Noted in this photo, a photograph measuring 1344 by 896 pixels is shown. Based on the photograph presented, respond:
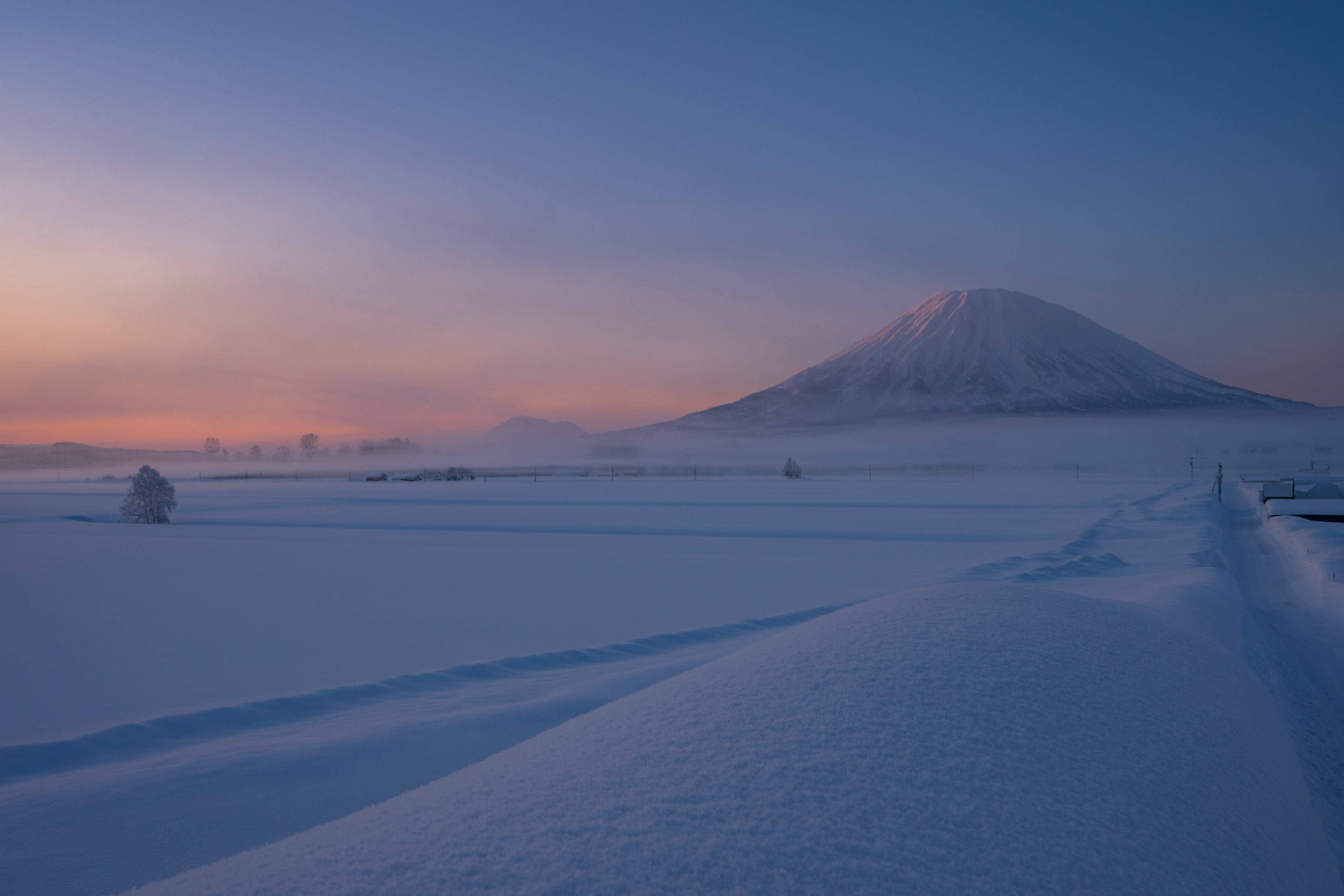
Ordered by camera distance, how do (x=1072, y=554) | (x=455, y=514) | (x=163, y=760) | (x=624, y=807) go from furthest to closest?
1. (x=455, y=514)
2. (x=1072, y=554)
3. (x=163, y=760)
4. (x=624, y=807)

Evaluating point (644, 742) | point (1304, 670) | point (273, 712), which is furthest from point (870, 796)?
point (1304, 670)

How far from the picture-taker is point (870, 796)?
1.94m

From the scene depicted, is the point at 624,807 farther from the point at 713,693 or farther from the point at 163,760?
the point at 163,760

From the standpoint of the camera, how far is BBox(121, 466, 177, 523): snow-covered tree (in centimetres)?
2703

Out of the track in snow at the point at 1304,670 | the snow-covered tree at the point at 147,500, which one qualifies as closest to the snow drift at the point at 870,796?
the track in snow at the point at 1304,670

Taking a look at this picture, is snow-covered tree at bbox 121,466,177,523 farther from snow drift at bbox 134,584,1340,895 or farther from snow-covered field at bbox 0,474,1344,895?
snow drift at bbox 134,584,1340,895

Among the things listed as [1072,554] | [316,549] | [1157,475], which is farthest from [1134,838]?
[1157,475]

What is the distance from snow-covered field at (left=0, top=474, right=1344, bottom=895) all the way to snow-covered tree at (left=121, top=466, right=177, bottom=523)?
61.0 feet

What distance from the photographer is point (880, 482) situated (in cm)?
7625

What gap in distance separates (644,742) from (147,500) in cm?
3193

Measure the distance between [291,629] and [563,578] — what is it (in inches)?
205

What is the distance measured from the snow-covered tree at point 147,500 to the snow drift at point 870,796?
30.9m

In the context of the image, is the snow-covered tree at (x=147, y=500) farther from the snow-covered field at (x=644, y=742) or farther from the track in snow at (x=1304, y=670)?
the track in snow at (x=1304, y=670)

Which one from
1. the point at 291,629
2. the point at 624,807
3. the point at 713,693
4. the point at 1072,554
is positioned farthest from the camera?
the point at 1072,554
